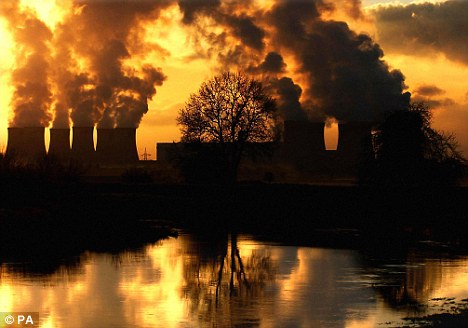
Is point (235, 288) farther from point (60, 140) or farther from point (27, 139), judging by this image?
point (60, 140)

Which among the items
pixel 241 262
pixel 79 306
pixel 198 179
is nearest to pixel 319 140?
pixel 198 179

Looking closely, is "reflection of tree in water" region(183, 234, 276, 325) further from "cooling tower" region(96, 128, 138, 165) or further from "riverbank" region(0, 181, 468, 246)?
"cooling tower" region(96, 128, 138, 165)

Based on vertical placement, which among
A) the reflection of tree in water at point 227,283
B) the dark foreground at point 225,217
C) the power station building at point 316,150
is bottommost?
the reflection of tree in water at point 227,283

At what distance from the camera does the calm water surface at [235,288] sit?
14.0 meters

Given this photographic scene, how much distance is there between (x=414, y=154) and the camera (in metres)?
41.8

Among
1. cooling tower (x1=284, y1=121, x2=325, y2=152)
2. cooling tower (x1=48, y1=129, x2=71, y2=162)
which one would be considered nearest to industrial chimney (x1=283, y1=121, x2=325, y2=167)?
cooling tower (x1=284, y1=121, x2=325, y2=152)

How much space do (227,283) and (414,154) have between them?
25173mm

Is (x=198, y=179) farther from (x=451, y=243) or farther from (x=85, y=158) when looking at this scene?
(x=85, y=158)

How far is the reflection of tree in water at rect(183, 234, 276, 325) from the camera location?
47.2 feet

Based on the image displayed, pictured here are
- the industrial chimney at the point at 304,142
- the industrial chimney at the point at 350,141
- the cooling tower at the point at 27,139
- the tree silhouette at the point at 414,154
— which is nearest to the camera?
the tree silhouette at the point at 414,154

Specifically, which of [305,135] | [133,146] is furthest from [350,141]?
[133,146]

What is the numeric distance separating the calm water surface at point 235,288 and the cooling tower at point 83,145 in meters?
65.3

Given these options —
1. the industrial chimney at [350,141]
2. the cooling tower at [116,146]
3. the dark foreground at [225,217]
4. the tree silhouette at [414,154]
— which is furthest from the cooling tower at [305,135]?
the tree silhouette at [414,154]

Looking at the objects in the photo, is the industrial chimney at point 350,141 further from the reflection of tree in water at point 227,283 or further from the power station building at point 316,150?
the reflection of tree in water at point 227,283
